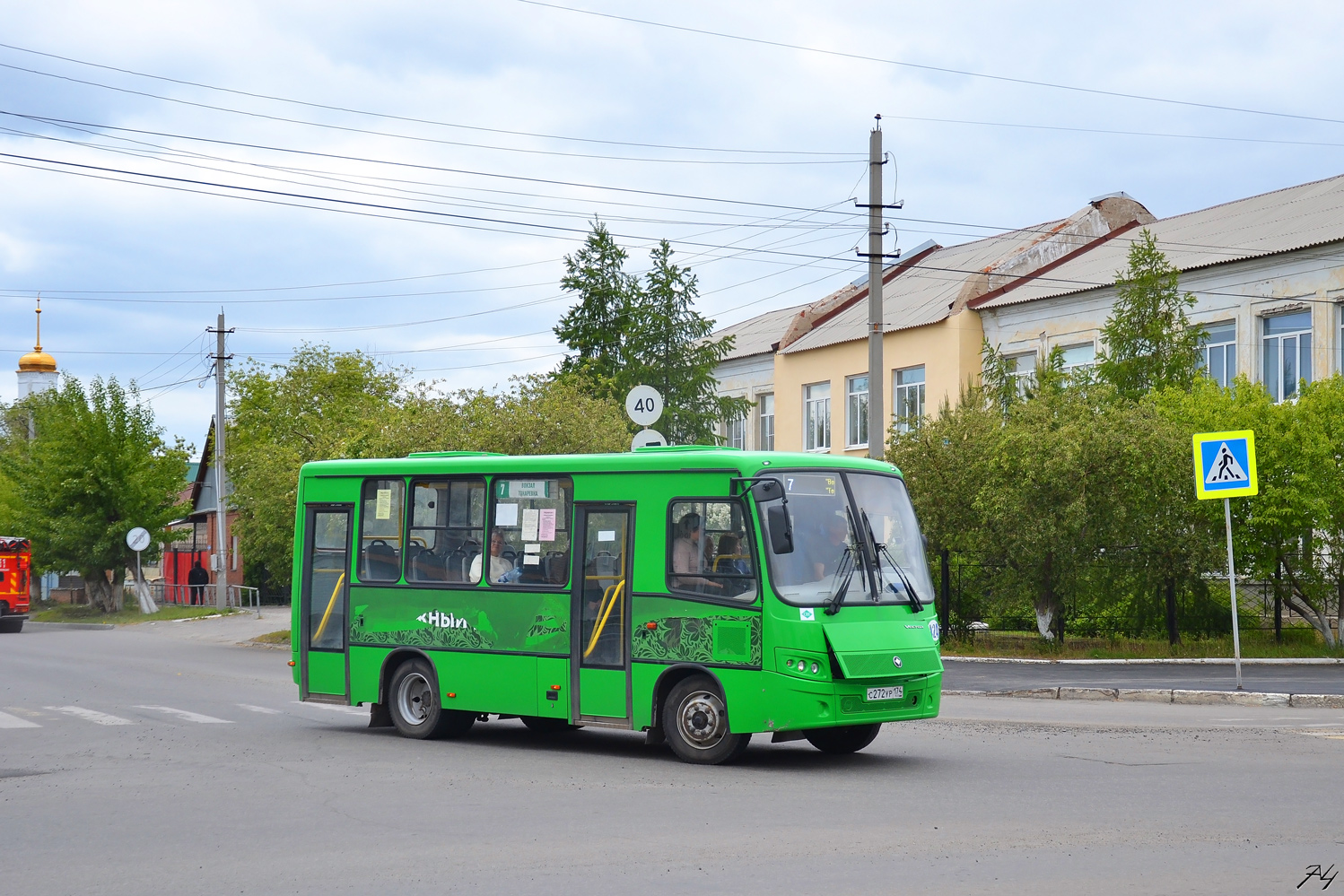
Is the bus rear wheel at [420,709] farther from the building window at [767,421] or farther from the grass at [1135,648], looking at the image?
the building window at [767,421]

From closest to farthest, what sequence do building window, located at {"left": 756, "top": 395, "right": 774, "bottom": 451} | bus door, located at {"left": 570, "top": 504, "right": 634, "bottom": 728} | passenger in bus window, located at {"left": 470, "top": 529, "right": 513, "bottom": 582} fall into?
bus door, located at {"left": 570, "top": 504, "right": 634, "bottom": 728}, passenger in bus window, located at {"left": 470, "top": 529, "right": 513, "bottom": 582}, building window, located at {"left": 756, "top": 395, "right": 774, "bottom": 451}

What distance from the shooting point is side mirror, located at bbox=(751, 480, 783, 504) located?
12.0 m

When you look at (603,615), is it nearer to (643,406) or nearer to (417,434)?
(643,406)

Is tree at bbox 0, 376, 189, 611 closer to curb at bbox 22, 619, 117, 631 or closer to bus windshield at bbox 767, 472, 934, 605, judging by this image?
curb at bbox 22, 619, 117, 631

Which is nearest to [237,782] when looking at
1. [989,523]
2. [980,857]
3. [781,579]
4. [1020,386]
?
[781,579]

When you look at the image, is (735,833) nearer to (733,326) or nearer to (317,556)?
(317,556)

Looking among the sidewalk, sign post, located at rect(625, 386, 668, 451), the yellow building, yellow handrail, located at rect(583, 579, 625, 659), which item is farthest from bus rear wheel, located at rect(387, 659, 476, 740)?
the yellow building

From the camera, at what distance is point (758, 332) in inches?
2281

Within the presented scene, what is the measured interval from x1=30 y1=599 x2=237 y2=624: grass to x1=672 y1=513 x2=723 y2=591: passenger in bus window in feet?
120

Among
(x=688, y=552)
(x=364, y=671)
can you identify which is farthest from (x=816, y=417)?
(x=688, y=552)

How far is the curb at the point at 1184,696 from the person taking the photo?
57.3ft

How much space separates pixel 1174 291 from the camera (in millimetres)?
32281

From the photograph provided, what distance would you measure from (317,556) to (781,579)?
595cm
